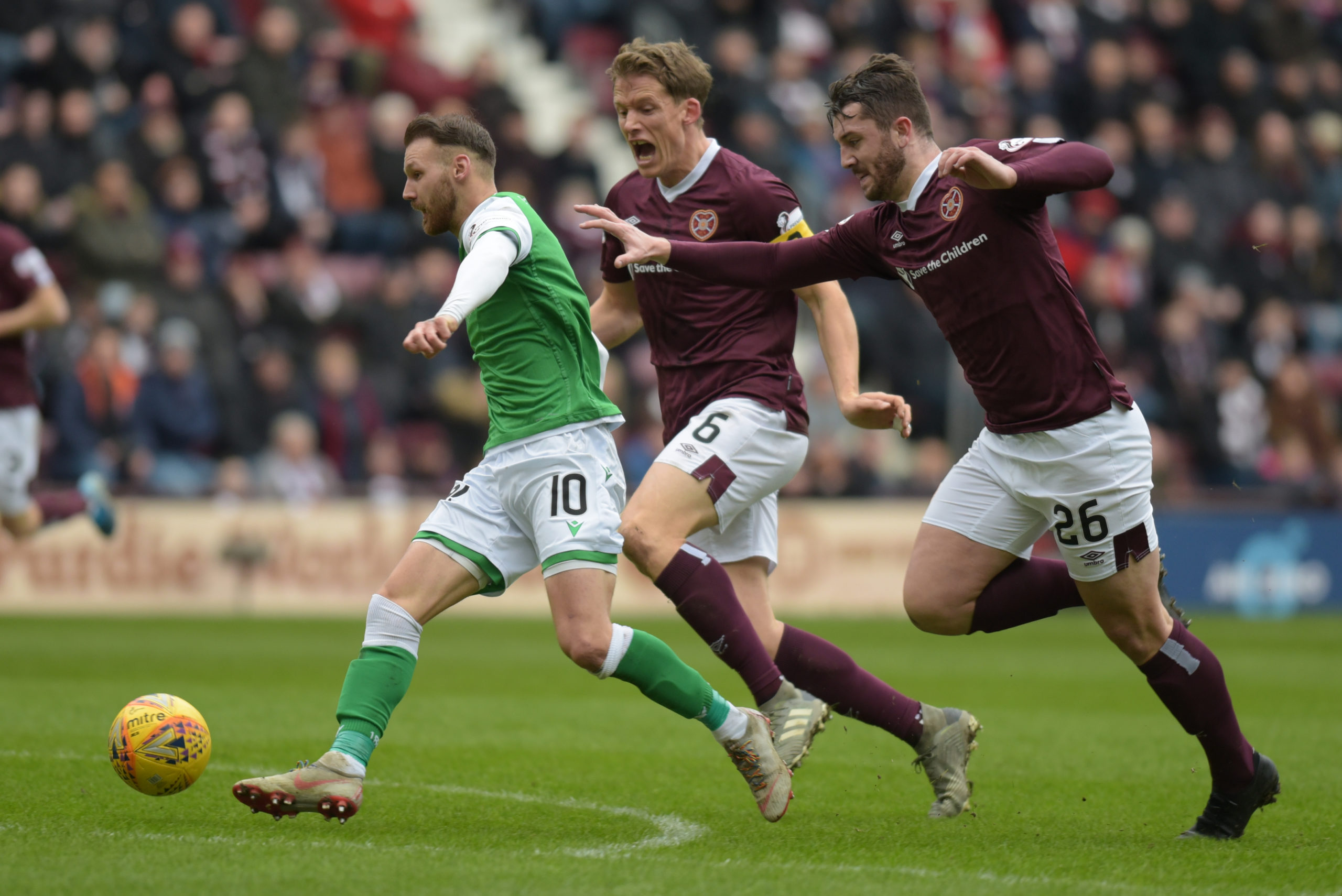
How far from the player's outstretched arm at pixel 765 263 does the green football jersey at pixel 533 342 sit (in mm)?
220

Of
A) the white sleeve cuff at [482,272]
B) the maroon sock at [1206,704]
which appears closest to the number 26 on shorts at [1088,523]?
the maroon sock at [1206,704]

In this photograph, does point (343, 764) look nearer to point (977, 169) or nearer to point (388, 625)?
point (388, 625)

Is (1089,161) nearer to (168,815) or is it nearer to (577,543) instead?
(577,543)

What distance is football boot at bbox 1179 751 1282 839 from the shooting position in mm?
5402

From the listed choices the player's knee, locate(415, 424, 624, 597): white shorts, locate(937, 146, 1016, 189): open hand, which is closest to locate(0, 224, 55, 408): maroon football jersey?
locate(415, 424, 624, 597): white shorts

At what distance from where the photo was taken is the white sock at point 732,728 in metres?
5.43

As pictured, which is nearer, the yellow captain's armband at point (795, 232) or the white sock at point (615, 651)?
the white sock at point (615, 651)

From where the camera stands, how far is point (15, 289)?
9.52m

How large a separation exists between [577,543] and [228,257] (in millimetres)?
11393

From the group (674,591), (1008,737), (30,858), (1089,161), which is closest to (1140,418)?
(1089,161)

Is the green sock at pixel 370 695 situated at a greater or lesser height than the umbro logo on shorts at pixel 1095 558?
lesser

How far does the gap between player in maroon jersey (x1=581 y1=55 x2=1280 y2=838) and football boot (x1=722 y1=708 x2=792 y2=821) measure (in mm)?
1140

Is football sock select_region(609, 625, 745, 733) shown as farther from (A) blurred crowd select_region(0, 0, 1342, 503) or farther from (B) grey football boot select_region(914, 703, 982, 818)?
(A) blurred crowd select_region(0, 0, 1342, 503)

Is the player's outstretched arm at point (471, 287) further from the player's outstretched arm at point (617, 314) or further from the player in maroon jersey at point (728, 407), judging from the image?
the player's outstretched arm at point (617, 314)
